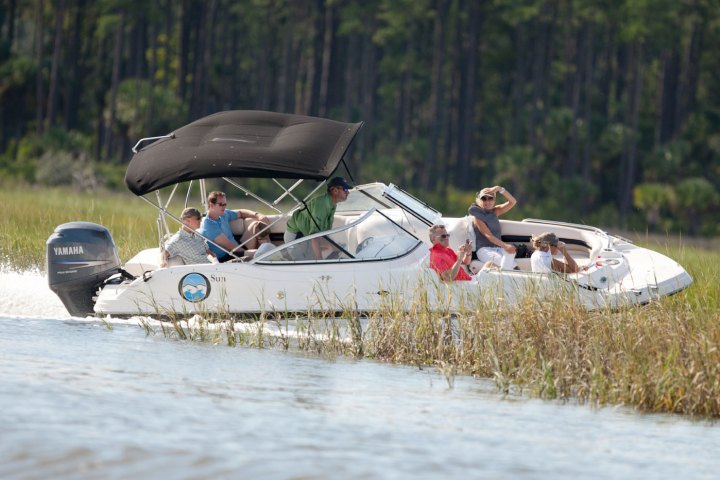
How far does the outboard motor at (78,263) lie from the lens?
39.4 feet

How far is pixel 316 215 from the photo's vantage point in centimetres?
1220

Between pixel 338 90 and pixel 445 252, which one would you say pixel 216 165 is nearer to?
pixel 445 252

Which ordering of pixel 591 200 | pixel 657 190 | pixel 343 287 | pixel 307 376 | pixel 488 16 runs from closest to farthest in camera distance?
pixel 307 376, pixel 343 287, pixel 657 190, pixel 591 200, pixel 488 16

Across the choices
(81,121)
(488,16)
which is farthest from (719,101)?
(81,121)

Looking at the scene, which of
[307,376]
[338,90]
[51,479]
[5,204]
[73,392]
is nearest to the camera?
[51,479]

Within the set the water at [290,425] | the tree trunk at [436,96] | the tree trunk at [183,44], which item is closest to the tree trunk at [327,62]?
the tree trunk at [436,96]

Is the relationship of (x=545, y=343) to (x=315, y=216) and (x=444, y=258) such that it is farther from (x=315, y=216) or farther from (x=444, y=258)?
(x=315, y=216)

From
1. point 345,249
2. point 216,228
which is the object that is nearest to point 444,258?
point 345,249

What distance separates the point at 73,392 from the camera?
8.59 meters

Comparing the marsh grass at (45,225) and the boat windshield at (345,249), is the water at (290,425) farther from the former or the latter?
the marsh grass at (45,225)

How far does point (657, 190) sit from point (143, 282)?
29147 mm

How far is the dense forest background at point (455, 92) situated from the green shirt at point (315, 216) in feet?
73.5

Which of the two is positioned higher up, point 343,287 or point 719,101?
point 719,101

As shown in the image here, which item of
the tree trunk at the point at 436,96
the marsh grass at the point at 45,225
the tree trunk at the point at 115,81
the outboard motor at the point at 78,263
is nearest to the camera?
the outboard motor at the point at 78,263
